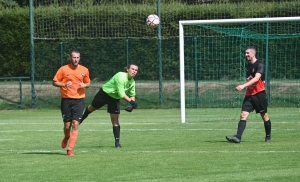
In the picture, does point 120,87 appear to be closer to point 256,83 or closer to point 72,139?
point 72,139

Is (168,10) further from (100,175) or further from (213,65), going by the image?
(100,175)

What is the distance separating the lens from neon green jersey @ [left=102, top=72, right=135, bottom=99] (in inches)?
590

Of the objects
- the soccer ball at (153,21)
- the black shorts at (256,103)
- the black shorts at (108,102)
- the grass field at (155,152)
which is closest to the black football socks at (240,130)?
the grass field at (155,152)

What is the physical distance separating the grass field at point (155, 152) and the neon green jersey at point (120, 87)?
1070 mm

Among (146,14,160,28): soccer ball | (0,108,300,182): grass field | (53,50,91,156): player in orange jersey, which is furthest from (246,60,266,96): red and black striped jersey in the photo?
(146,14,160,28): soccer ball

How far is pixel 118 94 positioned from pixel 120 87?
24cm

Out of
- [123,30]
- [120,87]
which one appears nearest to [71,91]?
[120,87]

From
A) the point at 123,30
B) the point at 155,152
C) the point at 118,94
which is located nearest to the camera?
the point at 155,152

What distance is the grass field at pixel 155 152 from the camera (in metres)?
11.2

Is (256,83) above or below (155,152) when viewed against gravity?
above

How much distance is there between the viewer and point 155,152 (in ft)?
46.3

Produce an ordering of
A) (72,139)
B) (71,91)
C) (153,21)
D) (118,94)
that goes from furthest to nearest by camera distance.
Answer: (153,21) → (118,94) → (71,91) → (72,139)

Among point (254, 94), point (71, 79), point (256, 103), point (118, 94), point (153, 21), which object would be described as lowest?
point (256, 103)

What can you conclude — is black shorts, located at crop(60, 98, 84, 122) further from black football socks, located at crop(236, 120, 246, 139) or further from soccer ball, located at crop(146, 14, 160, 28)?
soccer ball, located at crop(146, 14, 160, 28)
